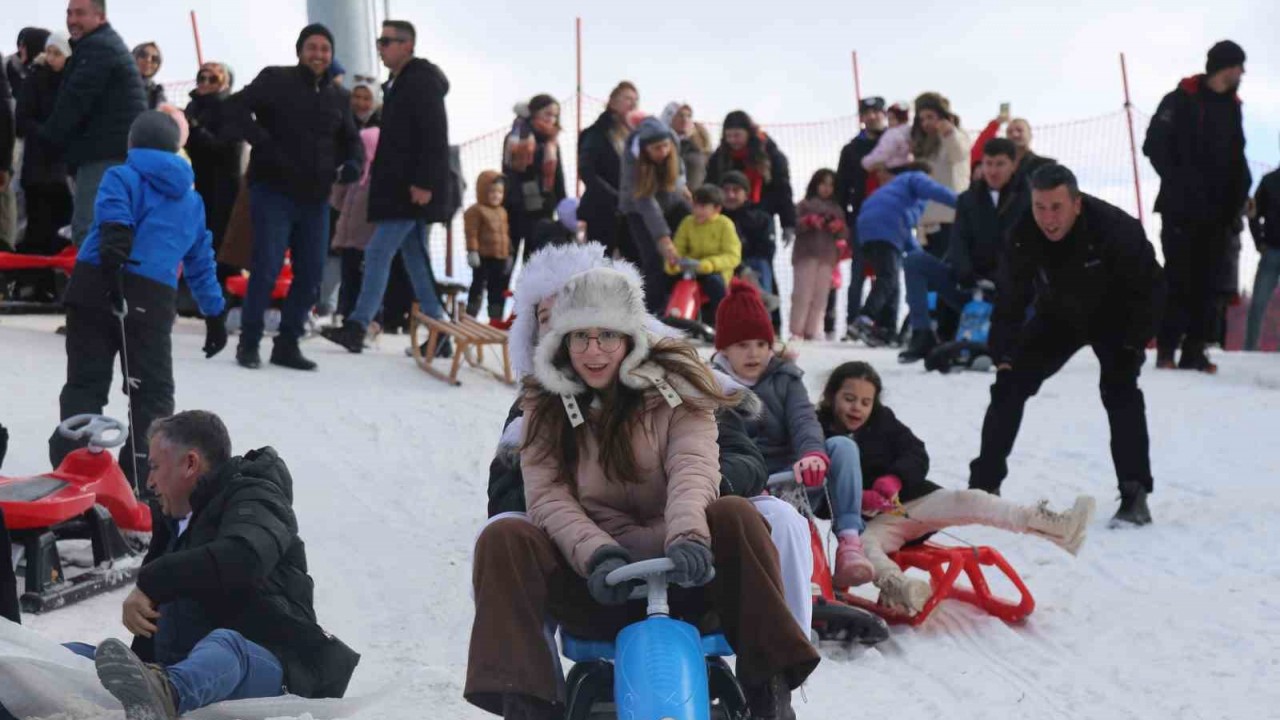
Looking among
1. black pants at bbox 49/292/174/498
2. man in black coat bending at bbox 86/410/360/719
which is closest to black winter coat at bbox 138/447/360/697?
man in black coat bending at bbox 86/410/360/719

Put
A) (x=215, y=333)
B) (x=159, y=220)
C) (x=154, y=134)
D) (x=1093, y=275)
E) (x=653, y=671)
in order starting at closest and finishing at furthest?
(x=653, y=671), (x=159, y=220), (x=154, y=134), (x=1093, y=275), (x=215, y=333)

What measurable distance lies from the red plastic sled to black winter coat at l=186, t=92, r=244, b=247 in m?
6.69

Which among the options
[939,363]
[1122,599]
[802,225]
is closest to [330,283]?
[802,225]

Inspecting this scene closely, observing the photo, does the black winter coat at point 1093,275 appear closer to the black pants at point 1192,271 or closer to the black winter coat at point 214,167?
the black pants at point 1192,271

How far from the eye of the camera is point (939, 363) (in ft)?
34.7

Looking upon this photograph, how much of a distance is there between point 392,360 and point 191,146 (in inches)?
85.5

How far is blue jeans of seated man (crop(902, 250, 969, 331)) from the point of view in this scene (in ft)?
36.2

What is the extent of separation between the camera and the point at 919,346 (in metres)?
11.1

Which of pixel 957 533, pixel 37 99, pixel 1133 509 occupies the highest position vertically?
pixel 37 99

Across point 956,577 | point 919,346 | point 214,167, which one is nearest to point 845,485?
point 956,577

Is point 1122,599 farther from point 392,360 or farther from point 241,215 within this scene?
point 241,215

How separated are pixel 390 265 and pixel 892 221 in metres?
3.79

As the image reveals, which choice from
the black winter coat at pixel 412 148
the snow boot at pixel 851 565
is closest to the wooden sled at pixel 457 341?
the black winter coat at pixel 412 148

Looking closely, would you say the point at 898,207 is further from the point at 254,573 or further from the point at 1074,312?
the point at 254,573
